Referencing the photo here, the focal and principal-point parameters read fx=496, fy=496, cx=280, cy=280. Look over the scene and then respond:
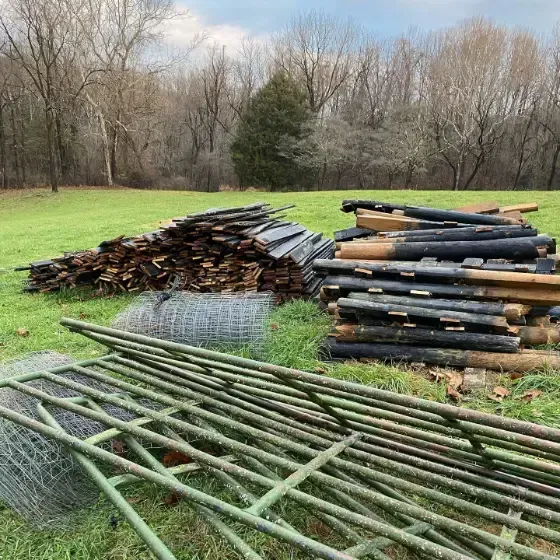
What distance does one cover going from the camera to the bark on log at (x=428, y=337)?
4.26m

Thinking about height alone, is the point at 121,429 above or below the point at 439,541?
above

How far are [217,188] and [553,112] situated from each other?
2310 cm

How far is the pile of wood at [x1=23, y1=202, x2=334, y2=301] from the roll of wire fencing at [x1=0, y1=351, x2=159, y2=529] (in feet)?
11.8

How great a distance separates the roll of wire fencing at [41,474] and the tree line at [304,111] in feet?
89.6

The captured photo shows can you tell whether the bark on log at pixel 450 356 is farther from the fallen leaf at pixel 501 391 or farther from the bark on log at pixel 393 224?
the bark on log at pixel 393 224

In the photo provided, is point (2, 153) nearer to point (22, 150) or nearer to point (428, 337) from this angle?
point (22, 150)

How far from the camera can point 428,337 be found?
445 cm

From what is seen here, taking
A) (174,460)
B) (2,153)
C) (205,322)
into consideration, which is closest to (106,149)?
(2,153)

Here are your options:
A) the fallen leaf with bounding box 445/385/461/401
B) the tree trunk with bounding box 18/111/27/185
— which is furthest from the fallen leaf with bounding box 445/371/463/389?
the tree trunk with bounding box 18/111/27/185

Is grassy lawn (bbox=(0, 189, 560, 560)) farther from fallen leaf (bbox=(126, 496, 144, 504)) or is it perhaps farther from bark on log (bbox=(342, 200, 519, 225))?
bark on log (bbox=(342, 200, 519, 225))

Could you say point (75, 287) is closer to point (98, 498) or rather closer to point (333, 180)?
point (98, 498)

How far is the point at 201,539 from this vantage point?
2383 millimetres

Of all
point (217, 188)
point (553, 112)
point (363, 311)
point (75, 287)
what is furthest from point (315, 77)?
point (363, 311)

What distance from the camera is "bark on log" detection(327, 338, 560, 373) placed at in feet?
13.6
